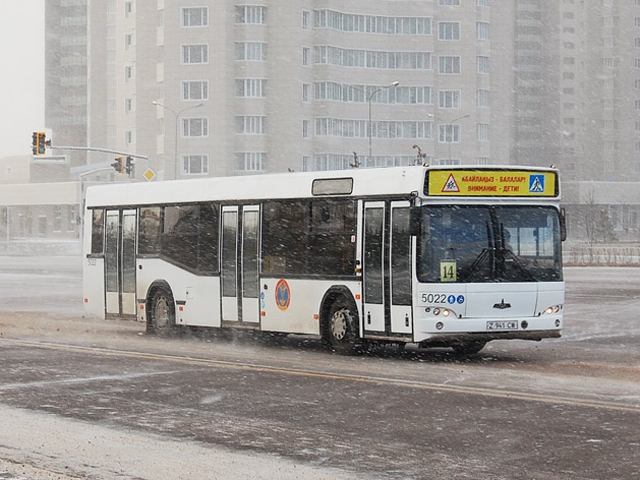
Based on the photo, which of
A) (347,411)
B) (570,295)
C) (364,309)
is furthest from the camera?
(570,295)

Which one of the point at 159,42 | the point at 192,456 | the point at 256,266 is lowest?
the point at 192,456

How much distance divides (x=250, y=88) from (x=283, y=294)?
284ft

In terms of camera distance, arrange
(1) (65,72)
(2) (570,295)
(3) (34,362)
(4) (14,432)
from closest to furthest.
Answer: (4) (14,432), (3) (34,362), (2) (570,295), (1) (65,72)

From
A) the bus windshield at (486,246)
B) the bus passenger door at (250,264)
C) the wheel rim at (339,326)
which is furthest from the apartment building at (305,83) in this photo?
the bus windshield at (486,246)

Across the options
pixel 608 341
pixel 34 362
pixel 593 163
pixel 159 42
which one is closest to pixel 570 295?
pixel 608 341

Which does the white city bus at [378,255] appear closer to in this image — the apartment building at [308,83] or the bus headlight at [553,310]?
the bus headlight at [553,310]

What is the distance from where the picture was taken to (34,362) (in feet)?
53.8

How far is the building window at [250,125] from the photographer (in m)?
104

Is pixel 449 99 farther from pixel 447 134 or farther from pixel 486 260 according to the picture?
pixel 486 260

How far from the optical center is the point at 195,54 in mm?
102625

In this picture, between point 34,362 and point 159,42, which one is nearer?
point 34,362

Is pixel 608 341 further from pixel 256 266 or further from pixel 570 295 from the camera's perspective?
pixel 570 295

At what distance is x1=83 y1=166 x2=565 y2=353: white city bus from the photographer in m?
16.7

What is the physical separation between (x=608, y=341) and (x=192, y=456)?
11.8 meters
